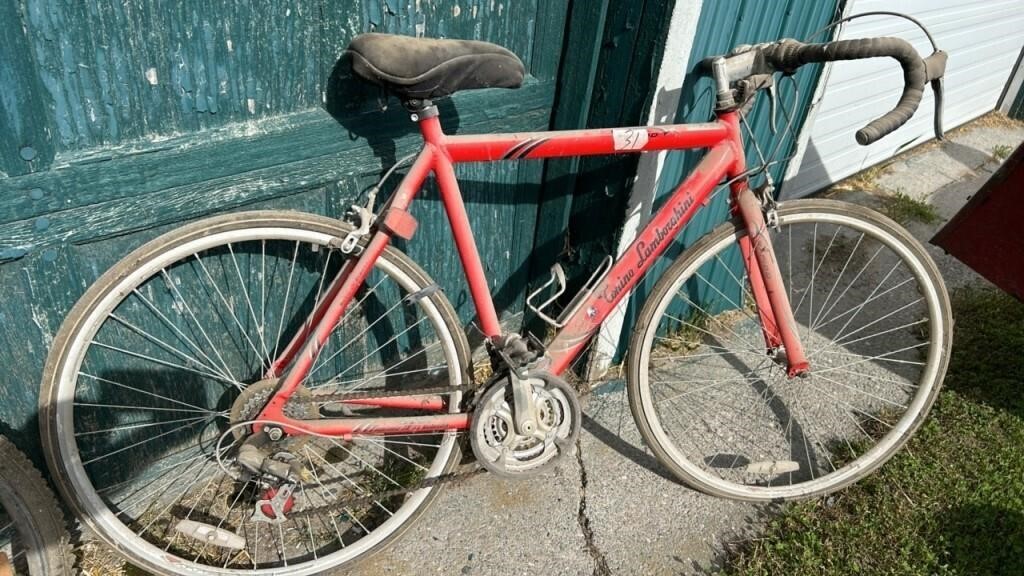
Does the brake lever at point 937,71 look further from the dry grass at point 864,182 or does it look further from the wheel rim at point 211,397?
the dry grass at point 864,182

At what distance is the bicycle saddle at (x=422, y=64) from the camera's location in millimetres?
1778

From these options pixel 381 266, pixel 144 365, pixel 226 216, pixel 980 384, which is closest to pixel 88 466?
pixel 144 365

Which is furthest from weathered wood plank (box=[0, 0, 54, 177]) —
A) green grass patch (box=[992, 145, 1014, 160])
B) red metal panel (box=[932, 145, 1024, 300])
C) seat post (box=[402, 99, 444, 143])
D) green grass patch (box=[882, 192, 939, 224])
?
green grass patch (box=[992, 145, 1014, 160])

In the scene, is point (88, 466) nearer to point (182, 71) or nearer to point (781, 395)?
point (182, 71)

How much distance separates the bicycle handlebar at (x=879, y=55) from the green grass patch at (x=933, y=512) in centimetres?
143

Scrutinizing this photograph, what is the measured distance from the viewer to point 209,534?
7.13 ft

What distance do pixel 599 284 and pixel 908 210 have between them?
12.0ft

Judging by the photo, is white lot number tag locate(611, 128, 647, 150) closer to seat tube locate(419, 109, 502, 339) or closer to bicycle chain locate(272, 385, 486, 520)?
seat tube locate(419, 109, 502, 339)

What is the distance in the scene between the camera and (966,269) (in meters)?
4.30

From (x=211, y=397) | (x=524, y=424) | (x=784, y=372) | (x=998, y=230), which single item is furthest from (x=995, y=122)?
(x=211, y=397)

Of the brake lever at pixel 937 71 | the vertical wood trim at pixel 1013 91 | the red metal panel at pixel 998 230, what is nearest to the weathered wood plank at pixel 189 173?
the brake lever at pixel 937 71

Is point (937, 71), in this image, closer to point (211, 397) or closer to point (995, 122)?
point (211, 397)

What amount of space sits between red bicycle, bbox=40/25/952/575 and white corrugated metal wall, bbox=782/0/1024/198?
4.50ft

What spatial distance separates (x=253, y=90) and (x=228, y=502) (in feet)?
4.89
